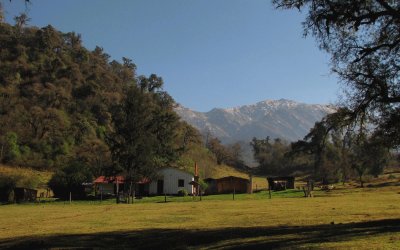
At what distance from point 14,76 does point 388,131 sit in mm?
121720

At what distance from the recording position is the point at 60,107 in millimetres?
127438

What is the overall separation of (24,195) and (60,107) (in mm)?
69738

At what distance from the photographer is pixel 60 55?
148500 mm

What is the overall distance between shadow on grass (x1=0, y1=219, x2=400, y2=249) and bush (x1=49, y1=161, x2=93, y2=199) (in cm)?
5066

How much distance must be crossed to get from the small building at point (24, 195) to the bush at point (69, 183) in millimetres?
5777

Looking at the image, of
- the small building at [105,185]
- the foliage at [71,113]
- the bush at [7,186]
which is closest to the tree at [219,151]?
the foliage at [71,113]

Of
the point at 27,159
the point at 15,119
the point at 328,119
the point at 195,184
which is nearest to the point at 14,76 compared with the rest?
the point at 15,119

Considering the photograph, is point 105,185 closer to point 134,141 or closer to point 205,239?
point 134,141

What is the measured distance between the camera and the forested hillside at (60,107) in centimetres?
10225

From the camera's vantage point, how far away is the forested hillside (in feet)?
335

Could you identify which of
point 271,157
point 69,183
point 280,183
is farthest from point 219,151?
point 69,183

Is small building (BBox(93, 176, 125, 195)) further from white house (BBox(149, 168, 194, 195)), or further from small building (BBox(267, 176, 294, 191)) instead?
small building (BBox(267, 176, 294, 191))

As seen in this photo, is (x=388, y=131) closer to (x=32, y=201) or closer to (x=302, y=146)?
(x=32, y=201)

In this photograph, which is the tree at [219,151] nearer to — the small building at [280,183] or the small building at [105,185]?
the small building at [280,183]
